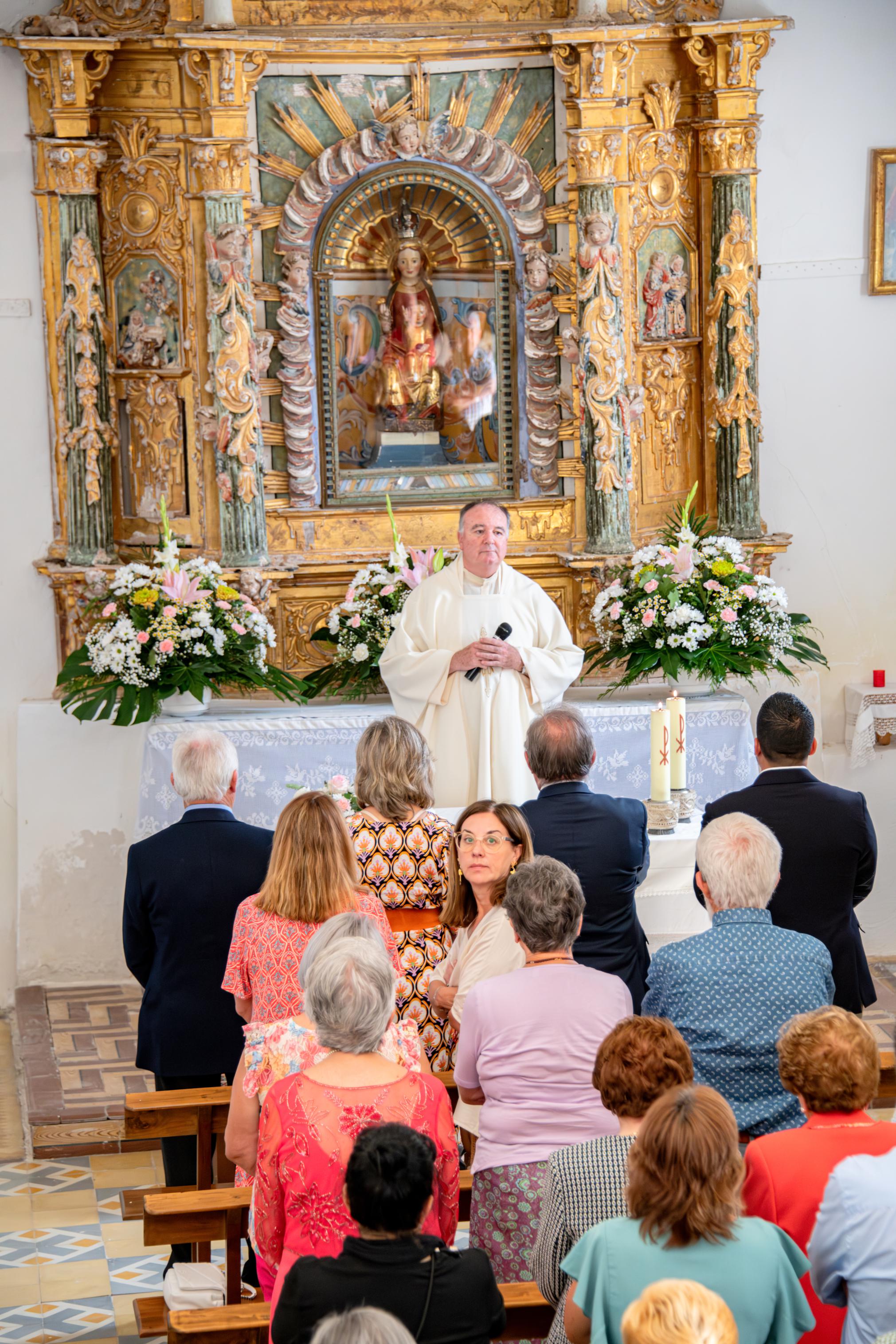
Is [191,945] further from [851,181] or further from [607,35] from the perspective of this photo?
[851,181]

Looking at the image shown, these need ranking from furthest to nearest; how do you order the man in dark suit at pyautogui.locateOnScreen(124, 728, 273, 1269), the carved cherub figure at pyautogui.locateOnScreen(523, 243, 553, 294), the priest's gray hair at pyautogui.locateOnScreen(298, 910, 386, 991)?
1. the carved cherub figure at pyautogui.locateOnScreen(523, 243, 553, 294)
2. the man in dark suit at pyautogui.locateOnScreen(124, 728, 273, 1269)
3. the priest's gray hair at pyautogui.locateOnScreen(298, 910, 386, 991)

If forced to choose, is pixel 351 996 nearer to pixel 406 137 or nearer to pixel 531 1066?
pixel 531 1066

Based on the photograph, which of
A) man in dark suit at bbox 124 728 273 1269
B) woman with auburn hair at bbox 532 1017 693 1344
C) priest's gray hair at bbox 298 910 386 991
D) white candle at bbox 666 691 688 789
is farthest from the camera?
white candle at bbox 666 691 688 789

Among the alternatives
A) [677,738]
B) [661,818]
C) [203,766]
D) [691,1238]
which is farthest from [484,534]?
[691,1238]

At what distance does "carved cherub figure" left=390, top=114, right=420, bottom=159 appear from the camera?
809 centimetres

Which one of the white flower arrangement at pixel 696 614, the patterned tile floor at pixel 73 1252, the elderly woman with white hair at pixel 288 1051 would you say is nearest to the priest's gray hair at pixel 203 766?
the elderly woman with white hair at pixel 288 1051

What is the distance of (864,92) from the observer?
8.35 m

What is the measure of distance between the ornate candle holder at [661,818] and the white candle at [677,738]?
0.16 metres

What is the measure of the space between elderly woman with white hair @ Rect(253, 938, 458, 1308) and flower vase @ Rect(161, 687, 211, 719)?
4692mm

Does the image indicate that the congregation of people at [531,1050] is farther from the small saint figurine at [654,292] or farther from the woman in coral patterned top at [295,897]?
the small saint figurine at [654,292]

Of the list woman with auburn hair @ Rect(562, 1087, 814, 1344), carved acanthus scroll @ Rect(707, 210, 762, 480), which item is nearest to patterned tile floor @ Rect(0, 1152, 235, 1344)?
woman with auburn hair @ Rect(562, 1087, 814, 1344)

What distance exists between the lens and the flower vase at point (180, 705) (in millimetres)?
7672

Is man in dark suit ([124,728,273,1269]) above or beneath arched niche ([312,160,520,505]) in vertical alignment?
beneath

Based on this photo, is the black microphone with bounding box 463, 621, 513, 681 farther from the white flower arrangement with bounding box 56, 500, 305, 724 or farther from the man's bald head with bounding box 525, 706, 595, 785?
the man's bald head with bounding box 525, 706, 595, 785
